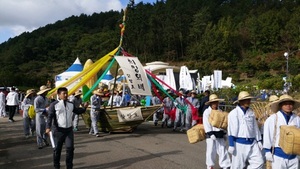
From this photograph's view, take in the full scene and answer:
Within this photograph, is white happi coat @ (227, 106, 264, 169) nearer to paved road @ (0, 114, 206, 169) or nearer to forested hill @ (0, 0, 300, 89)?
paved road @ (0, 114, 206, 169)

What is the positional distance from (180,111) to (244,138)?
9059 mm

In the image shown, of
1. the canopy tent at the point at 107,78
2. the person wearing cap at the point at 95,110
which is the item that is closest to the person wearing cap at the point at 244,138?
the person wearing cap at the point at 95,110

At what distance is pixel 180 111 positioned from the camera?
1509cm

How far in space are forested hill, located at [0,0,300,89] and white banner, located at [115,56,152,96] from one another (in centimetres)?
1426

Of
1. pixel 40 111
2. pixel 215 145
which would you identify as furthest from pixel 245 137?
pixel 40 111

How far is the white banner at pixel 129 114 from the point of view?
43.7ft

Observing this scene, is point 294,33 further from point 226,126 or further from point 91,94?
point 226,126

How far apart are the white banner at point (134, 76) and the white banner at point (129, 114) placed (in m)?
0.96

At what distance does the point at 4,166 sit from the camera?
27.9ft

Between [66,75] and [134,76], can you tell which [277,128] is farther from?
[66,75]

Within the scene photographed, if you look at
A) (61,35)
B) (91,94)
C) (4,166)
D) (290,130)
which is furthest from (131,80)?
(61,35)

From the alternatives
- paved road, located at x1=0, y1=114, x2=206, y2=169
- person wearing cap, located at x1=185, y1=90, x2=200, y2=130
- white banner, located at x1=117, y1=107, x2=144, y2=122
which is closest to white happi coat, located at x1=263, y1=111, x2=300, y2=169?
paved road, located at x1=0, y1=114, x2=206, y2=169

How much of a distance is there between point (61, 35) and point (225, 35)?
6881 cm

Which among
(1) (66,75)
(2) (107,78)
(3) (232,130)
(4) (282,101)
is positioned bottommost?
(3) (232,130)
